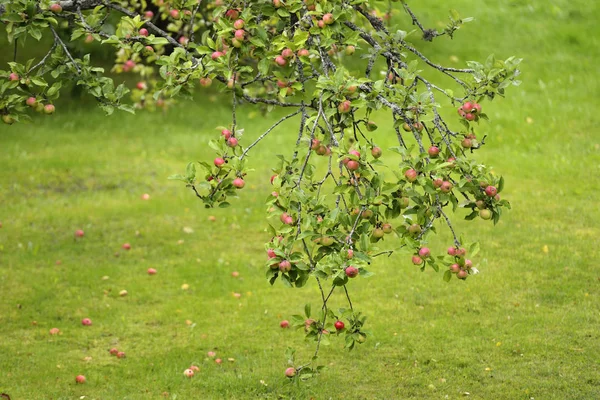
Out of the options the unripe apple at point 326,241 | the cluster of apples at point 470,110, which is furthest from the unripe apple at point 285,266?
the cluster of apples at point 470,110

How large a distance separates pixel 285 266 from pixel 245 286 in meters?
4.58

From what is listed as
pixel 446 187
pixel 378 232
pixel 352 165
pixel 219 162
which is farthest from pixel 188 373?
pixel 446 187

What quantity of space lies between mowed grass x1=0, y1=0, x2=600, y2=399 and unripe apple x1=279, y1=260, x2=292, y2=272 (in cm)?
224

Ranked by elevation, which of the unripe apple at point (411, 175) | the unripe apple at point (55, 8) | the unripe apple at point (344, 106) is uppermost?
the unripe apple at point (55, 8)

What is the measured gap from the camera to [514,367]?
21.0ft

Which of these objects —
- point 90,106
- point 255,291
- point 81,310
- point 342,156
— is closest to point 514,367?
point 255,291

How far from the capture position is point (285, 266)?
3.82 m

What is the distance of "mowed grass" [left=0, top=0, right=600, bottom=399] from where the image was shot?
6363 millimetres

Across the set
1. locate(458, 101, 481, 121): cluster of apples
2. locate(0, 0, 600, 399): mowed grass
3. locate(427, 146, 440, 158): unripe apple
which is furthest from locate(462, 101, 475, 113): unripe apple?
locate(0, 0, 600, 399): mowed grass

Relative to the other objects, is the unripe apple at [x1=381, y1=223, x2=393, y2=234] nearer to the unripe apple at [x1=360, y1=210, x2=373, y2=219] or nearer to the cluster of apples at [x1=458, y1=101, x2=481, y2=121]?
the unripe apple at [x1=360, y1=210, x2=373, y2=219]

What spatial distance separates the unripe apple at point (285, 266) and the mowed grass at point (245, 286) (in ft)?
7.34

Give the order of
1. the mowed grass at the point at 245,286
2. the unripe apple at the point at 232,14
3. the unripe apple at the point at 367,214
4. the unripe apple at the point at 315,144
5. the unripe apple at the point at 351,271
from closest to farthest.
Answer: the unripe apple at the point at 351,271, the unripe apple at the point at 367,214, the unripe apple at the point at 315,144, the unripe apple at the point at 232,14, the mowed grass at the point at 245,286

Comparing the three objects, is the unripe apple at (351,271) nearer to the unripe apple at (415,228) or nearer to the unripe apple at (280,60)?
the unripe apple at (415,228)

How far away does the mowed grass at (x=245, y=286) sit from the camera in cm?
636
